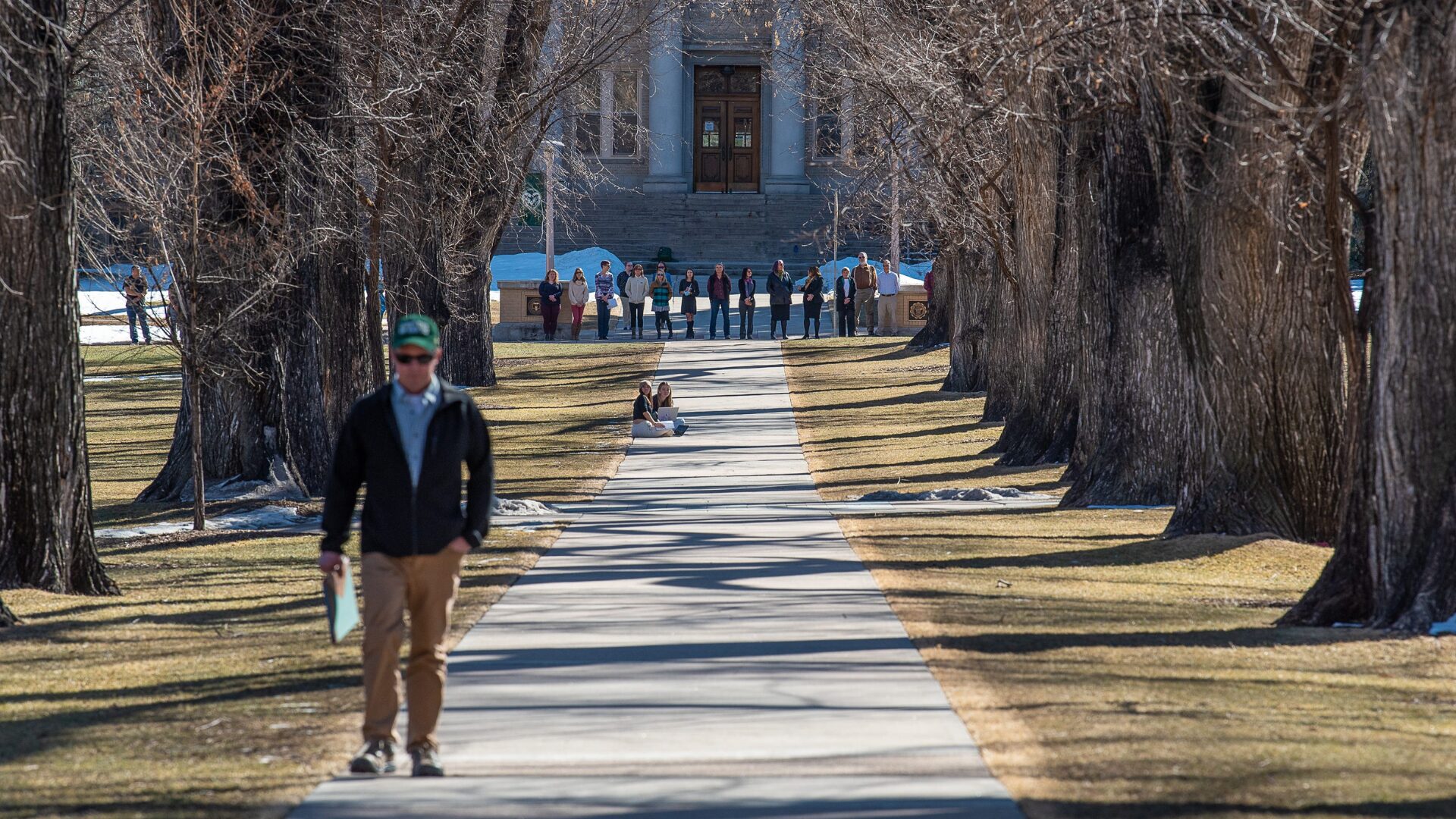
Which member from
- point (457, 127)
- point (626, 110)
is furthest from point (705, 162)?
point (457, 127)

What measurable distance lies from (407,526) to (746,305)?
1507 inches

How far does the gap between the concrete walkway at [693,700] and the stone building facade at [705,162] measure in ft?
132

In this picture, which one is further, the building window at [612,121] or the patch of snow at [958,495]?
the building window at [612,121]

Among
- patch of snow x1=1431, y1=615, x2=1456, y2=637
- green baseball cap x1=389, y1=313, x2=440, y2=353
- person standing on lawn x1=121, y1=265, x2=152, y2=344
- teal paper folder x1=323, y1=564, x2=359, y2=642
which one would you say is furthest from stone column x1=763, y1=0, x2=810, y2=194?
teal paper folder x1=323, y1=564, x2=359, y2=642

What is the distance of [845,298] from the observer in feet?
145

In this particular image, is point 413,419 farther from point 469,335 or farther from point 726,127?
point 726,127

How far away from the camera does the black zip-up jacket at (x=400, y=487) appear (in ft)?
21.4

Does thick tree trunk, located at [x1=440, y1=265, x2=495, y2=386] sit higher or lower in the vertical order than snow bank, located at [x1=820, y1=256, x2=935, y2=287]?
lower

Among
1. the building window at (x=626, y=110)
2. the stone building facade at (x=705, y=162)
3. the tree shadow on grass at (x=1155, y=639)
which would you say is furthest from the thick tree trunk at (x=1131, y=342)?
the stone building facade at (x=705, y=162)

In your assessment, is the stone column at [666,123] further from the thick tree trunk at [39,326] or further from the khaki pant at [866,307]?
the thick tree trunk at [39,326]

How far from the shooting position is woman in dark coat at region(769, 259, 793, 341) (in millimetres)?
41719

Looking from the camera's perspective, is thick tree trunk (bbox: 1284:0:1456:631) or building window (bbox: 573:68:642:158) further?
building window (bbox: 573:68:642:158)

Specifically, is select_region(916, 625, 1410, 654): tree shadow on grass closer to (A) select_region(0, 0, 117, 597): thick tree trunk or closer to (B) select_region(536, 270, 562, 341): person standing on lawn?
(A) select_region(0, 0, 117, 597): thick tree trunk

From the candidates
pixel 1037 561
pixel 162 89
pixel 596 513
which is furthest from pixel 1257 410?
pixel 162 89
